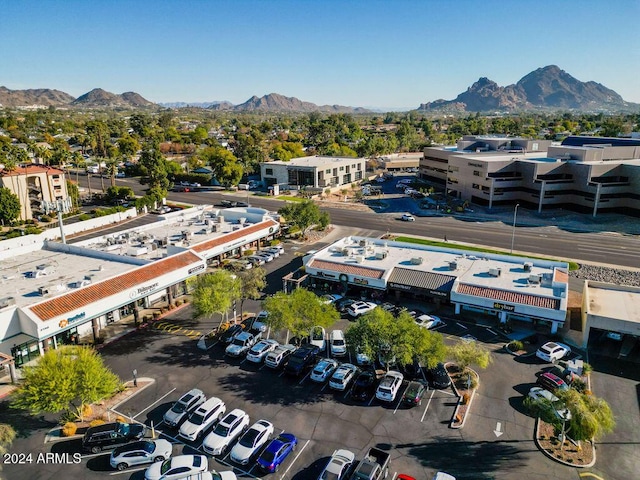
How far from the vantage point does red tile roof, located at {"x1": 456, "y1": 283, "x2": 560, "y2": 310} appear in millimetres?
40312

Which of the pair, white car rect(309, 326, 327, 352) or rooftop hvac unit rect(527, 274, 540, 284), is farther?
rooftop hvac unit rect(527, 274, 540, 284)

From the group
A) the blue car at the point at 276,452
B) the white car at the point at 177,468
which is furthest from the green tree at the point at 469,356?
the white car at the point at 177,468

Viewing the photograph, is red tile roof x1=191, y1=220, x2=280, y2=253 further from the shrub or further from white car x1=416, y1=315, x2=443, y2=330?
white car x1=416, y1=315, x2=443, y2=330

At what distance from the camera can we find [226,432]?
2745 centimetres

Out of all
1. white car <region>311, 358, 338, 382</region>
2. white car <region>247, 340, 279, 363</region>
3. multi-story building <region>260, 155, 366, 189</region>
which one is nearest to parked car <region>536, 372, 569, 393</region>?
white car <region>311, 358, 338, 382</region>

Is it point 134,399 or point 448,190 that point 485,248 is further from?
point 134,399

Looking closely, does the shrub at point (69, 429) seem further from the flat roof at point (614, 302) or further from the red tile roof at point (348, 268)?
the flat roof at point (614, 302)

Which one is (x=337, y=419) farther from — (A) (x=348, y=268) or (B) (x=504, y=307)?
(A) (x=348, y=268)

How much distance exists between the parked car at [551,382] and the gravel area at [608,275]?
2763 centimetres

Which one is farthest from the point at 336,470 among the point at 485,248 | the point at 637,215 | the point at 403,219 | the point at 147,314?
the point at 637,215

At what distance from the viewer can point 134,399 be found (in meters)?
32.0

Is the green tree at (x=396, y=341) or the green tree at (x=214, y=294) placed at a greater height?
the green tree at (x=214, y=294)

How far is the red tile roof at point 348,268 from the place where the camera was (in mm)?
48406

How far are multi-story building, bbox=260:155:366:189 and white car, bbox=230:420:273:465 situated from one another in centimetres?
8839
